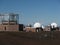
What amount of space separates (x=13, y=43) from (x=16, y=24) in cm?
3221

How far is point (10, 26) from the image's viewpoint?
117 feet

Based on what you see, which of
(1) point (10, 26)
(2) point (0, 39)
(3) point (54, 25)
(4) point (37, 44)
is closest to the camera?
(4) point (37, 44)

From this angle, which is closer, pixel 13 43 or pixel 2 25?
pixel 13 43

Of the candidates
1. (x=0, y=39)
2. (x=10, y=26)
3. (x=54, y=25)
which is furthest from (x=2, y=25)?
(x=0, y=39)

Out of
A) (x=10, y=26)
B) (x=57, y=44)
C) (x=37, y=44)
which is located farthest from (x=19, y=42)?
(x=10, y=26)

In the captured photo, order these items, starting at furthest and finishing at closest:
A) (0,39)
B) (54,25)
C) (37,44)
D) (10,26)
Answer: (54,25) < (10,26) < (0,39) < (37,44)

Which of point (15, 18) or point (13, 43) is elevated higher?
point (15, 18)

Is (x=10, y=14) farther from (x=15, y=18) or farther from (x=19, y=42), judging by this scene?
(x=19, y=42)

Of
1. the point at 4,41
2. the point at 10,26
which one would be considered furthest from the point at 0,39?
the point at 10,26

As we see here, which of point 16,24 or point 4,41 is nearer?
point 4,41

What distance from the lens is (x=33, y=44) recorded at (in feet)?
12.8

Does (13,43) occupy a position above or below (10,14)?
below

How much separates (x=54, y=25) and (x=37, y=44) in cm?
4152

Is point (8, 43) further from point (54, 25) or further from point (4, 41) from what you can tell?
point (54, 25)
